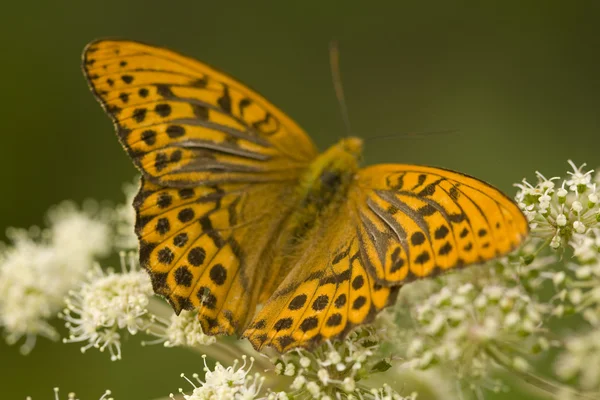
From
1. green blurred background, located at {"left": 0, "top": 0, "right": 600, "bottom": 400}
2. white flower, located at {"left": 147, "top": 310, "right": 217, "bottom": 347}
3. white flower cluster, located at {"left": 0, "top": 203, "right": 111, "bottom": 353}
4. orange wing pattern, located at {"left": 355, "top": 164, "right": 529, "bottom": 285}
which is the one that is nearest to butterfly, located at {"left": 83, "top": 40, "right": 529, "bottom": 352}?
orange wing pattern, located at {"left": 355, "top": 164, "right": 529, "bottom": 285}

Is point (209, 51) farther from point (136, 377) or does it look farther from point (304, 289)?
point (304, 289)

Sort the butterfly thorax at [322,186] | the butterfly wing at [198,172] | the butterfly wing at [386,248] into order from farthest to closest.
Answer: the butterfly thorax at [322,186] → the butterfly wing at [198,172] → the butterfly wing at [386,248]

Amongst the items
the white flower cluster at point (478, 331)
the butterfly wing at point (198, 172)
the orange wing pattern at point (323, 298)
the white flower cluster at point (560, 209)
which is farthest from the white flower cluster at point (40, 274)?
the white flower cluster at point (560, 209)

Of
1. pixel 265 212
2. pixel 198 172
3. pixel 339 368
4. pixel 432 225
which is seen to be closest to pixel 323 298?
pixel 339 368

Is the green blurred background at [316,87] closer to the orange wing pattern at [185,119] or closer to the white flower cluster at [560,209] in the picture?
the orange wing pattern at [185,119]

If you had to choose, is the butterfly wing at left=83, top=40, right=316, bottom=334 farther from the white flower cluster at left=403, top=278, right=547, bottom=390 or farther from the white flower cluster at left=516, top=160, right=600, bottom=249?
the white flower cluster at left=516, top=160, right=600, bottom=249
